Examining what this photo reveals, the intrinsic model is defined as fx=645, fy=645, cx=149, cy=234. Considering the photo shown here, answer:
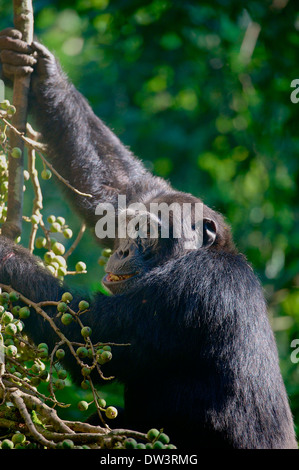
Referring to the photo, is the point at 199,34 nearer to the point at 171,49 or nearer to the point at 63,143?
the point at 171,49

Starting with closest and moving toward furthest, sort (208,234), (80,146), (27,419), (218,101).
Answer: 1. (27,419)
2. (208,234)
3. (80,146)
4. (218,101)

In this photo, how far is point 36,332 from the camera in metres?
4.04

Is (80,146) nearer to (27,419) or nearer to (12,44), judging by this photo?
(12,44)

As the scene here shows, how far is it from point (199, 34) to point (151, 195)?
16.5ft

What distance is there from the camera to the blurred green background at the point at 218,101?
9.48m

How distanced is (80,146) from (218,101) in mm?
5009

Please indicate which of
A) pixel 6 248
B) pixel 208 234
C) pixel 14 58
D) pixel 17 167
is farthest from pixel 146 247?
pixel 14 58

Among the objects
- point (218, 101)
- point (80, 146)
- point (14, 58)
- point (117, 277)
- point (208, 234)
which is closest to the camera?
point (117, 277)


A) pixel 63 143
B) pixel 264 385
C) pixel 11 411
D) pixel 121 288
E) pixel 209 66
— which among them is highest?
pixel 209 66

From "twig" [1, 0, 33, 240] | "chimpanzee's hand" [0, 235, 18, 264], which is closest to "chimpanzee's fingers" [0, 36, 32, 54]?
"twig" [1, 0, 33, 240]

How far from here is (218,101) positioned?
33.0 feet

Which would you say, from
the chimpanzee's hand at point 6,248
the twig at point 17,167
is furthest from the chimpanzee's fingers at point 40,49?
the chimpanzee's hand at point 6,248

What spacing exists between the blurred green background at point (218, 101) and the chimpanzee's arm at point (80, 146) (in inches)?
143

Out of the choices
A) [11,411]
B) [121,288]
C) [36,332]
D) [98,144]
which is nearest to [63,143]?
[98,144]
